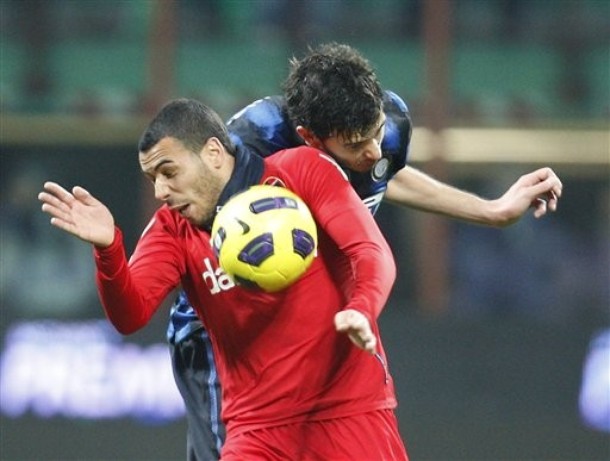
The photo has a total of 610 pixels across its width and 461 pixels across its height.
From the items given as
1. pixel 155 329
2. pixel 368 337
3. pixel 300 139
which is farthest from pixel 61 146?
pixel 368 337

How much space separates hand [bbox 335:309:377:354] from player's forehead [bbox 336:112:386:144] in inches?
32.6

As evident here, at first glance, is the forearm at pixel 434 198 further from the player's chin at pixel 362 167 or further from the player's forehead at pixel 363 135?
the player's forehead at pixel 363 135

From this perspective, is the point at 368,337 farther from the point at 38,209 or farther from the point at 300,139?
the point at 38,209

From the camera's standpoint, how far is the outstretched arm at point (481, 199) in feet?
Answer: 16.6

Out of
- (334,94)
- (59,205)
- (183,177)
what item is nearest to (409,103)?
(334,94)

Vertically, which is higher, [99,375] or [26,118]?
[26,118]

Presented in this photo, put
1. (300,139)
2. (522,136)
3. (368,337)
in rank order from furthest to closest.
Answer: (522,136)
(300,139)
(368,337)

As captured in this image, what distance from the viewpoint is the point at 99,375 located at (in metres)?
9.67

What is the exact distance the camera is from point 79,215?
4082 millimetres

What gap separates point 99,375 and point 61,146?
3.10 meters

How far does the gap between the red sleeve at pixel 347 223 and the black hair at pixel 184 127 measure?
252 millimetres

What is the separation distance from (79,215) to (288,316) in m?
0.69

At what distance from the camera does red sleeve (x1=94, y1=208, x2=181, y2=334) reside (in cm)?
406

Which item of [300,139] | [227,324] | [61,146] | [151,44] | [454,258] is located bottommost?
[454,258]
